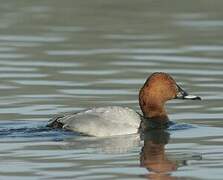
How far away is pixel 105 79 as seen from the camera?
17.1 m

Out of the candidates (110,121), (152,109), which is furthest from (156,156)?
(152,109)

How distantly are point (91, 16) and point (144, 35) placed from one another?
282cm

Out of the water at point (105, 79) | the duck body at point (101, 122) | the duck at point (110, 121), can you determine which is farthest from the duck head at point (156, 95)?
the duck body at point (101, 122)

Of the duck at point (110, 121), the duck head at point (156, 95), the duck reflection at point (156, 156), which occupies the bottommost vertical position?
the duck reflection at point (156, 156)

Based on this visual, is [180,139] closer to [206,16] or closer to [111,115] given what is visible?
[111,115]

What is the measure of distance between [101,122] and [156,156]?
150cm

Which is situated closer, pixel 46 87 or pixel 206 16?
pixel 46 87

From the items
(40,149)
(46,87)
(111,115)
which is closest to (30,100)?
(46,87)

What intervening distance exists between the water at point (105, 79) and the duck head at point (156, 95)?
0.91ft

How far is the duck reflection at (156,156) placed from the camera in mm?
11230

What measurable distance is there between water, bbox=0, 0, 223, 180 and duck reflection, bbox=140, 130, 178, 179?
1 centimetres

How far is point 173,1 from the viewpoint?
2666cm

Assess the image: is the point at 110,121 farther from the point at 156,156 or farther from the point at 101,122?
the point at 156,156

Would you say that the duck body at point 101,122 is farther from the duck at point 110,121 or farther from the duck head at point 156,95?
the duck head at point 156,95
